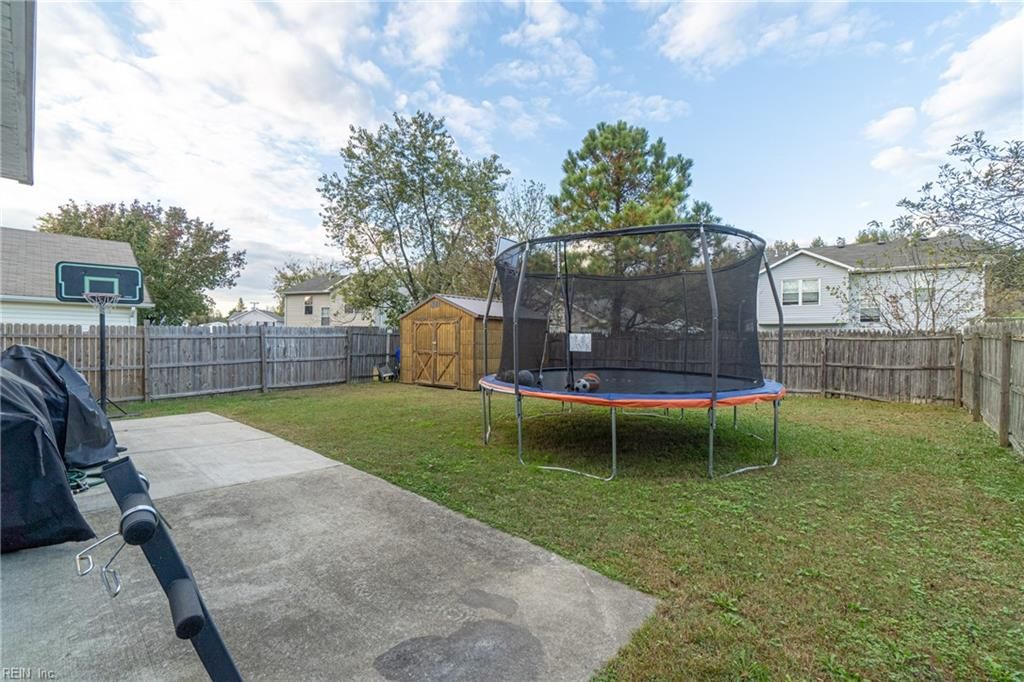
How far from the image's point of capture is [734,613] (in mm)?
1907

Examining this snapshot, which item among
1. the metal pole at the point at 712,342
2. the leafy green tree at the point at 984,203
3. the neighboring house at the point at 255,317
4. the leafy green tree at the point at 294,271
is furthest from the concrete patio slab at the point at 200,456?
the neighboring house at the point at 255,317

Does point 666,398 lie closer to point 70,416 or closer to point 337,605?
point 337,605

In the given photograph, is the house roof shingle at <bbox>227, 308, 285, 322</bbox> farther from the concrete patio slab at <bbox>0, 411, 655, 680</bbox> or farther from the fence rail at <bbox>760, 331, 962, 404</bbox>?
the concrete patio slab at <bbox>0, 411, 655, 680</bbox>

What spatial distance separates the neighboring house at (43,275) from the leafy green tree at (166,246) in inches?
118

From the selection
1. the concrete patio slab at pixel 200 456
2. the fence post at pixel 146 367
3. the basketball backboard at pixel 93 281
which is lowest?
the concrete patio slab at pixel 200 456

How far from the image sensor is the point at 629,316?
16.6ft

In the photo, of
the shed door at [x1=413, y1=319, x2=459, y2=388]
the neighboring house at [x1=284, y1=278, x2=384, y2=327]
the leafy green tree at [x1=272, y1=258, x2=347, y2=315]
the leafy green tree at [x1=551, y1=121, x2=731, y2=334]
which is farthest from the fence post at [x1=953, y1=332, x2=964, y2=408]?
the leafy green tree at [x1=272, y1=258, x2=347, y2=315]

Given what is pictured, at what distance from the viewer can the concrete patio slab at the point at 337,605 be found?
64.1 inches

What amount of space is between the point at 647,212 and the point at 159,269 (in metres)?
17.5

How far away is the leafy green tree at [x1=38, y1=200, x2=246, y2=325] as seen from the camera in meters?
16.3

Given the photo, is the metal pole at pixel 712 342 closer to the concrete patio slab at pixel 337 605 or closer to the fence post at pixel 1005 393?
the concrete patio slab at pixel 337 605

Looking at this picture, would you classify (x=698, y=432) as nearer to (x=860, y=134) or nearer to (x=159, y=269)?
(x=860, y=134)

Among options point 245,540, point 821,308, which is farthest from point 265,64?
point 821,308

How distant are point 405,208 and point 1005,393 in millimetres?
13366
